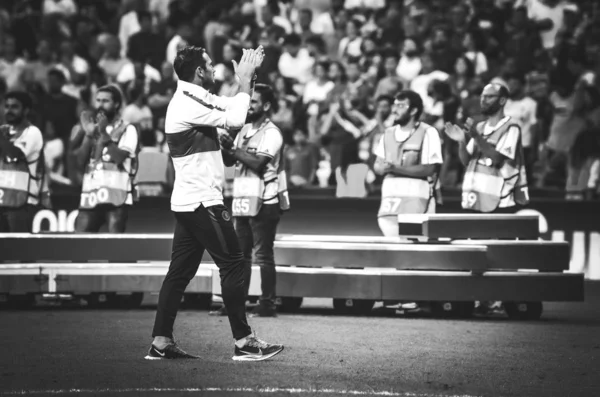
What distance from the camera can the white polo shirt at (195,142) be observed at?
761 cm

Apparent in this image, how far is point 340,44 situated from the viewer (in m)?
19.6

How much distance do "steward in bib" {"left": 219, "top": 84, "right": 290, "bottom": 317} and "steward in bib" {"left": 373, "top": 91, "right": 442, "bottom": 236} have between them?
4.25 ft

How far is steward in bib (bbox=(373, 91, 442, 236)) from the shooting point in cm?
1130

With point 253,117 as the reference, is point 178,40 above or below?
above

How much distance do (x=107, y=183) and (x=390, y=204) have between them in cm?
321

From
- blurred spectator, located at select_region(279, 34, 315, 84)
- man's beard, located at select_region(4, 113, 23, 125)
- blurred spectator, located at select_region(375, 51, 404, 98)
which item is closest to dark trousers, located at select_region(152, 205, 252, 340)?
man's beard, located at select_region(4, 113, 23, 125)

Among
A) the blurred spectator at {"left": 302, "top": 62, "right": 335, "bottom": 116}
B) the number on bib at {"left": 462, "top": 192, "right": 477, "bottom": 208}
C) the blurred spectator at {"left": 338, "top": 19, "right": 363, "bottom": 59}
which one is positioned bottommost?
the number on bib at {"left": 462, "top": 192, "right": 477, "bottom": 208}

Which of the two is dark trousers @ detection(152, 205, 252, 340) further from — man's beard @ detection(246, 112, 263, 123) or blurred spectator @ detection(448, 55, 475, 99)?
blurred spectator @ detection(448, 55, 475, 99)

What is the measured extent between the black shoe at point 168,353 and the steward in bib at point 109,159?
4.05 meters

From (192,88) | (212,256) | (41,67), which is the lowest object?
(212,256)

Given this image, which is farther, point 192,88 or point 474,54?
point 474,54

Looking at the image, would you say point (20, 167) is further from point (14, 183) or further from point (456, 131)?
point (456, 131)

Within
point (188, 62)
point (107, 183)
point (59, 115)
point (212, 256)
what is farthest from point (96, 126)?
point (59, 115)

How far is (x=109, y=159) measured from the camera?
37.7ft
